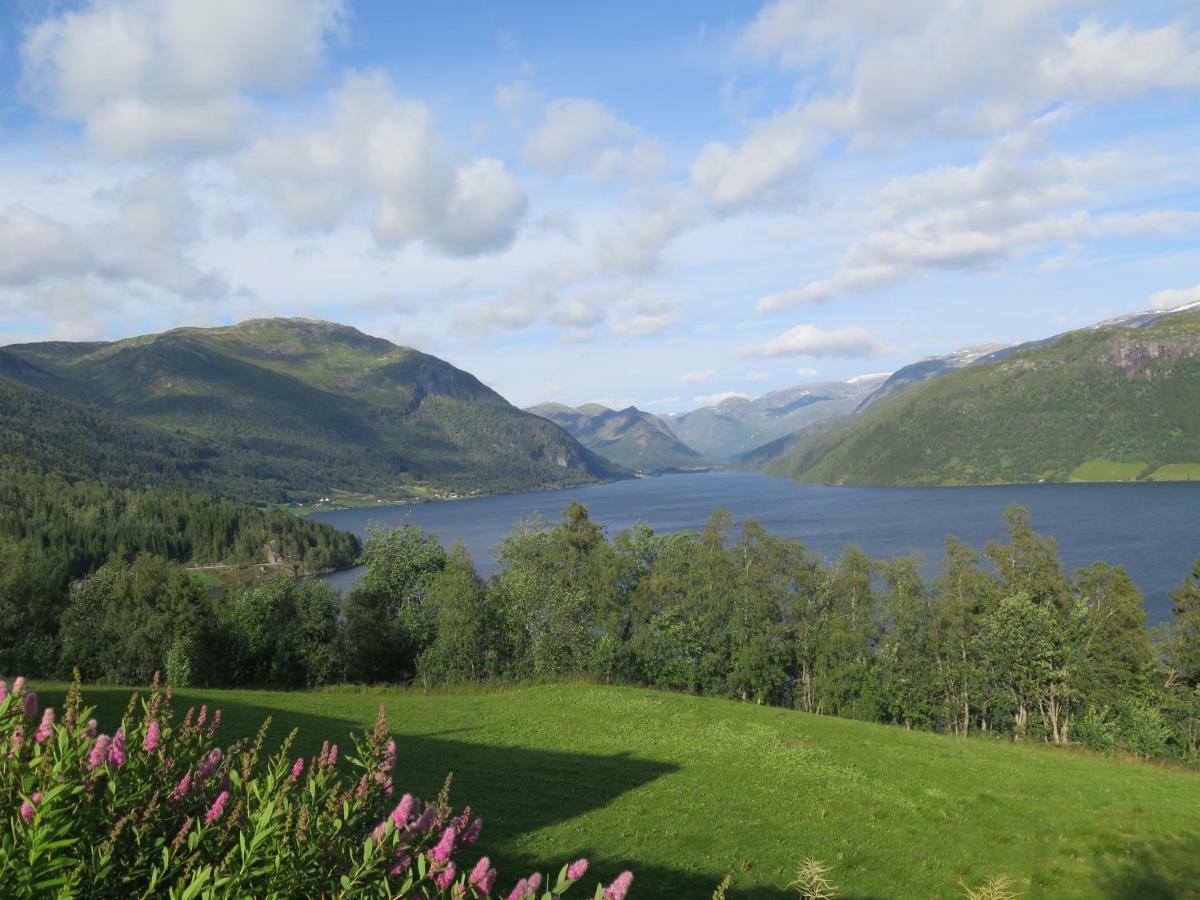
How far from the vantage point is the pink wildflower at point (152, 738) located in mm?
4648

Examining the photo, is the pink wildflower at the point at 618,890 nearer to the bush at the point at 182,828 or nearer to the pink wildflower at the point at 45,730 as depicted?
the bush at the point at 182,828

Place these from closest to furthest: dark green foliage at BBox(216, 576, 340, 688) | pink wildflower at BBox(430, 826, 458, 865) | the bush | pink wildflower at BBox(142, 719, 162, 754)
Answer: the bush
pink wildflower at BBox(430, 826, 458, 865)
pink wildflower at BBox(142, 719, 162, 754)
dark green foliage at BBox(216, 576, 340, 688)

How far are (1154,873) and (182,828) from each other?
19.3m

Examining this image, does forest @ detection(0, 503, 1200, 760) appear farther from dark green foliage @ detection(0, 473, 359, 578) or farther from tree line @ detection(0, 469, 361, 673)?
dark green foliage @ detection(0, 473, 359, 578)

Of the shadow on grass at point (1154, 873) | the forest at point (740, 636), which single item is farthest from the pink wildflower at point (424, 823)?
the forest at point (740, 636)

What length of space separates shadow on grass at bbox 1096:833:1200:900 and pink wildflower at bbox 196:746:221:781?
657 inches

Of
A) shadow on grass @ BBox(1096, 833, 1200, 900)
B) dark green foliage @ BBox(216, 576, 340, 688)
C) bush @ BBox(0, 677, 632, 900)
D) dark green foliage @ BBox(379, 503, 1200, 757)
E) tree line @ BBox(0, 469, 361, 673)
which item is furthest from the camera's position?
tree line @ BBox(0, 469, 361, 673)

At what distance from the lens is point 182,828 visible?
14.2 ft

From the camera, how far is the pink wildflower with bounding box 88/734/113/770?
432 cm

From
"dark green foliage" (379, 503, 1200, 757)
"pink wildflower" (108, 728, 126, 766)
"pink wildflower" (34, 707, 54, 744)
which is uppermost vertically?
"pink wildflower" (34, 707, 54, 744)

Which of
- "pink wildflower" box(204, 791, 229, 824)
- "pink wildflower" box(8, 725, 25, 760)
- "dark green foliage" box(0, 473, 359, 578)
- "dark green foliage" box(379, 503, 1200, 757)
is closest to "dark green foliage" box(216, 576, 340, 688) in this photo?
"dark green foliage" box(379, 503, 1200, 757)

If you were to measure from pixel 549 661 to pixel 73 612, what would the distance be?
31.2m

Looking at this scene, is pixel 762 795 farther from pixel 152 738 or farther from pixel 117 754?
pixel 117 754

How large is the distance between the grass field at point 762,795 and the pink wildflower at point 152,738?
29.2 feet
